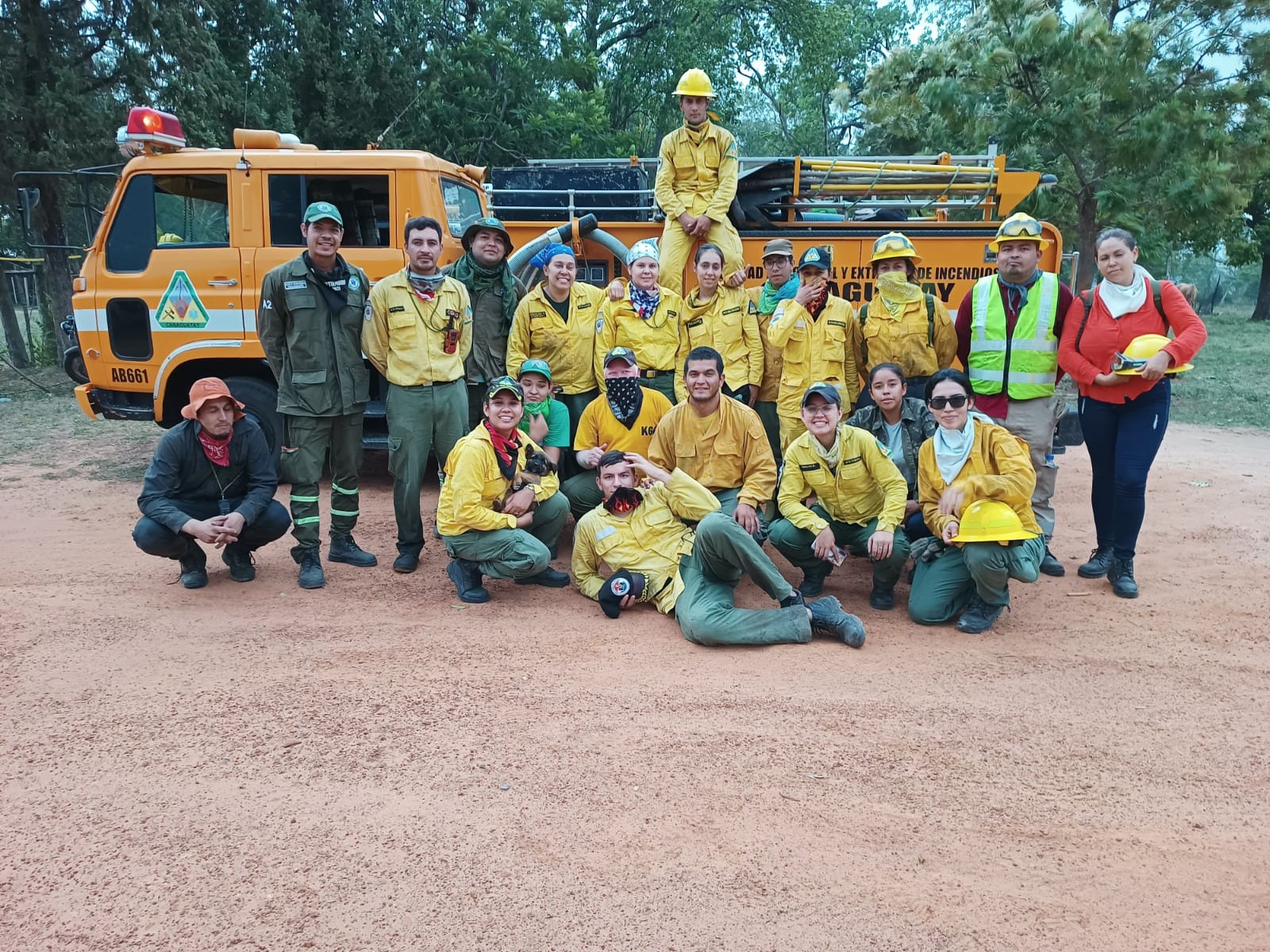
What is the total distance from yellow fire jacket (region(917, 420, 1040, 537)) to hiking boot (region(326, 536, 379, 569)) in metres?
3.10

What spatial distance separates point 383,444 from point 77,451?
13.5ft

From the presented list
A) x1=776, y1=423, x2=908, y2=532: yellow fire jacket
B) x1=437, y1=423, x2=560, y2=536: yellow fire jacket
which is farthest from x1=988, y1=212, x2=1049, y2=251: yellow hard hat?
x1=437, y1=423, x2=560, y2=536: yellow fire jacket

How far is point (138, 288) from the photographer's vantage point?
6508 mm

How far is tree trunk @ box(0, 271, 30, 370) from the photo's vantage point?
1471 centimetres

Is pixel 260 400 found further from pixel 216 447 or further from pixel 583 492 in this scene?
pixel 583 492

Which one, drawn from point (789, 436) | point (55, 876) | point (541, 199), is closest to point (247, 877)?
point (55, 876)

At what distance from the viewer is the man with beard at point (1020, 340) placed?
5004mm

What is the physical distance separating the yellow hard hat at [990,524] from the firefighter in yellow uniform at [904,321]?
1131 mm

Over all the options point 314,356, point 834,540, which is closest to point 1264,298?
point 834,540

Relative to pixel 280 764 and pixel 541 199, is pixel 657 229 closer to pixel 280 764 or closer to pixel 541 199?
pixel 541 199

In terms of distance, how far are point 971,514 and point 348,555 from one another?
3407mm

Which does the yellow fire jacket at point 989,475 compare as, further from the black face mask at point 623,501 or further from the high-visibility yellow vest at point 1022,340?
the black face mask at point 623,501

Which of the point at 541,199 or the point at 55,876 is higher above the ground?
the point at 541,199

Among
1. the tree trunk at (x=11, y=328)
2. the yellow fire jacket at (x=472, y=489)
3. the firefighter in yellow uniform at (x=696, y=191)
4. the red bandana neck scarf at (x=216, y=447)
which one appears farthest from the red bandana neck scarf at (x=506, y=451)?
the tree trunk at (x=11, y=328)
